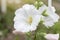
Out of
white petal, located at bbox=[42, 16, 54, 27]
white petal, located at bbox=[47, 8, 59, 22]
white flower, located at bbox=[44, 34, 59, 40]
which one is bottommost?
white flower, located at bbox=[44, 34, 59, 40]

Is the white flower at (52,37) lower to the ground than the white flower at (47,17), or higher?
lower

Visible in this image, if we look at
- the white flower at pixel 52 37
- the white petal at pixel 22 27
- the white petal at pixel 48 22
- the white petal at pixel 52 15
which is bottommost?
the white flower at pixel 52 37

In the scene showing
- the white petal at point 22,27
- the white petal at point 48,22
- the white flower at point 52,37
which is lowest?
the white flower at point 52,37

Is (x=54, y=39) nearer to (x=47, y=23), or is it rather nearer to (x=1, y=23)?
(x=47, y=23)

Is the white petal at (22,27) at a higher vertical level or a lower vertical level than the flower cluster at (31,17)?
lower

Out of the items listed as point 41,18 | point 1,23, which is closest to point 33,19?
point 41,18

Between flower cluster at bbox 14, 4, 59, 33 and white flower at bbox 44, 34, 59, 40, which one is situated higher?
flower cluster at bbox 14, 4, 59, 33
